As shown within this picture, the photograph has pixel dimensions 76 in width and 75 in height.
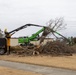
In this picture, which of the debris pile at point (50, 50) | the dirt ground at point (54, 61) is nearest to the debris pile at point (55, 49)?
the debris pile at point (50, 50)

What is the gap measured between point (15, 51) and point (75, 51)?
27.1 ft

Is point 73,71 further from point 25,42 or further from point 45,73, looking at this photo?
point 25,42

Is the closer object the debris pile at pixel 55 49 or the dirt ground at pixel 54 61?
the dirt ground at pixel 54 61

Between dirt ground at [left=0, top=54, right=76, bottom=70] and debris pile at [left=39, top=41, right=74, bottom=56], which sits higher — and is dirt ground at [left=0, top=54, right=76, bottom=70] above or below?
below

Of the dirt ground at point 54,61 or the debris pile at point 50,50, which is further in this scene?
the debris pile at point 50,50

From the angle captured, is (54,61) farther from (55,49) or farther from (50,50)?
(55,49)

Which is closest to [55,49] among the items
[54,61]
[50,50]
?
[50,50]

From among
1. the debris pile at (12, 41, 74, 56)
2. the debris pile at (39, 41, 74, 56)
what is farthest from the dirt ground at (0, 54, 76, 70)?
the debris pile at (39, 41, 74, 56)

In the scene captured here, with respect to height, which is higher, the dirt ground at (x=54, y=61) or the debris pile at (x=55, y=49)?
the debris pile at (x=55, y=49)

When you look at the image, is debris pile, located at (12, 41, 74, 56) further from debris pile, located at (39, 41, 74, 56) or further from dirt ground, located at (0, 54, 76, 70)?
dirt ground, located at (0, 54, 76, 70)

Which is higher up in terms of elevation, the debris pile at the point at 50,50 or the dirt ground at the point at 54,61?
the debris pile at the point at 50,50

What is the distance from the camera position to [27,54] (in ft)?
103

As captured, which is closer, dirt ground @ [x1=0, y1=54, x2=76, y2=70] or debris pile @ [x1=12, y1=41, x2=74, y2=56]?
dirt ground @ [x1=0, y1=54, x2=76, y2=70]

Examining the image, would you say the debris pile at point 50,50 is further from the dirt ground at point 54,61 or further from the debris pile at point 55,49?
the dirt ground at point 54,61
